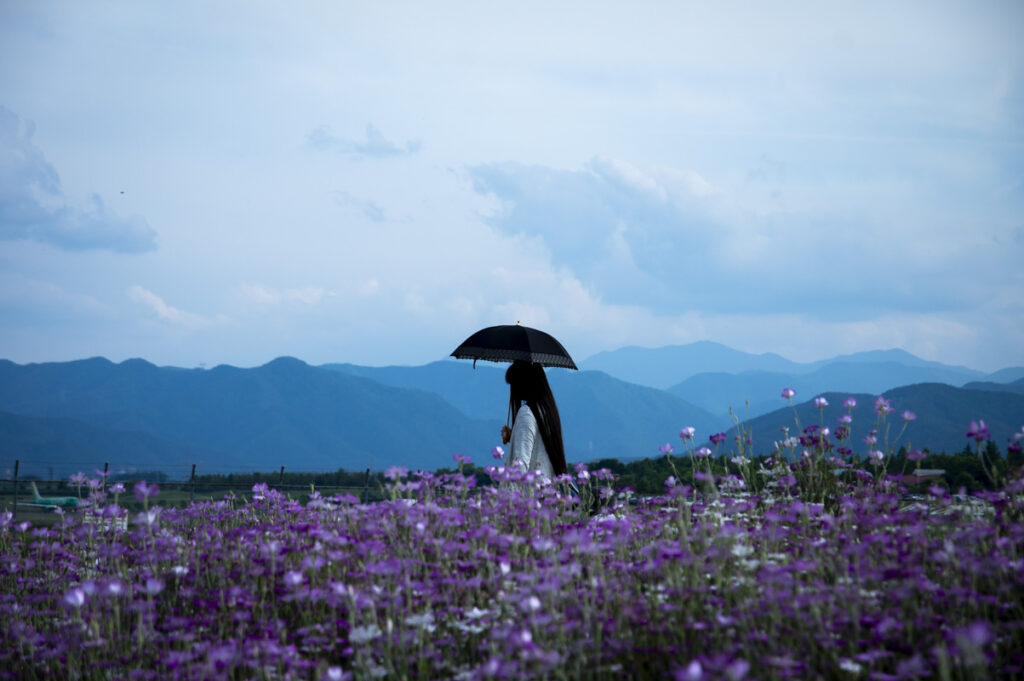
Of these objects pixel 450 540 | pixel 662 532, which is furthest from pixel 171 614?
pixel 662 532

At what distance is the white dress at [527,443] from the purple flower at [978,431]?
3.22 metres

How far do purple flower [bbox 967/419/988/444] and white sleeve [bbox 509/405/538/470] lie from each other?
3.30 meters

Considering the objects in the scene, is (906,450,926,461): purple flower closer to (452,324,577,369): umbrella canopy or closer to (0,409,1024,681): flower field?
(0,409,1024,681): flower field

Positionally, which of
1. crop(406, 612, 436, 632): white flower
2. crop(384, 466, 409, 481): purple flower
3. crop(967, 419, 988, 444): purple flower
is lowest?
crop(406, 612, 436, 632): white flower

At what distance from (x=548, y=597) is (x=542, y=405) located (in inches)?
122

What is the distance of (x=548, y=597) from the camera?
4500 millimetres

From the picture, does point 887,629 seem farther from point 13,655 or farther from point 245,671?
point 13,655

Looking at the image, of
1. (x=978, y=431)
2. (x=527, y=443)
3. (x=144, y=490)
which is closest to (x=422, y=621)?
(x=144, y=490)

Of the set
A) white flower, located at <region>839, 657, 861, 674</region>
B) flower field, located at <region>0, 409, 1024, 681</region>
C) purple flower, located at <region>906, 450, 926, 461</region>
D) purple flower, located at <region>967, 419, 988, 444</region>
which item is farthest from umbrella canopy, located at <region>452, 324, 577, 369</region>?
white flower, located at <region>839, 657, 861, 674</region>

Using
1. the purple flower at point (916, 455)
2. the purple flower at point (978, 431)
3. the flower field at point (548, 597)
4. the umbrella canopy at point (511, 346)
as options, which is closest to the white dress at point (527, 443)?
the flower field at point (548, 597)

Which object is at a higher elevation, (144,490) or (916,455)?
(916,455)

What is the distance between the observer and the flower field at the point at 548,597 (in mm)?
4074

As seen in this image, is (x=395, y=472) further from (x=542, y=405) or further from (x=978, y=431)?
(x=978, y=431)

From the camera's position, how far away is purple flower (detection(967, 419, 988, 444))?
18.6 ft
